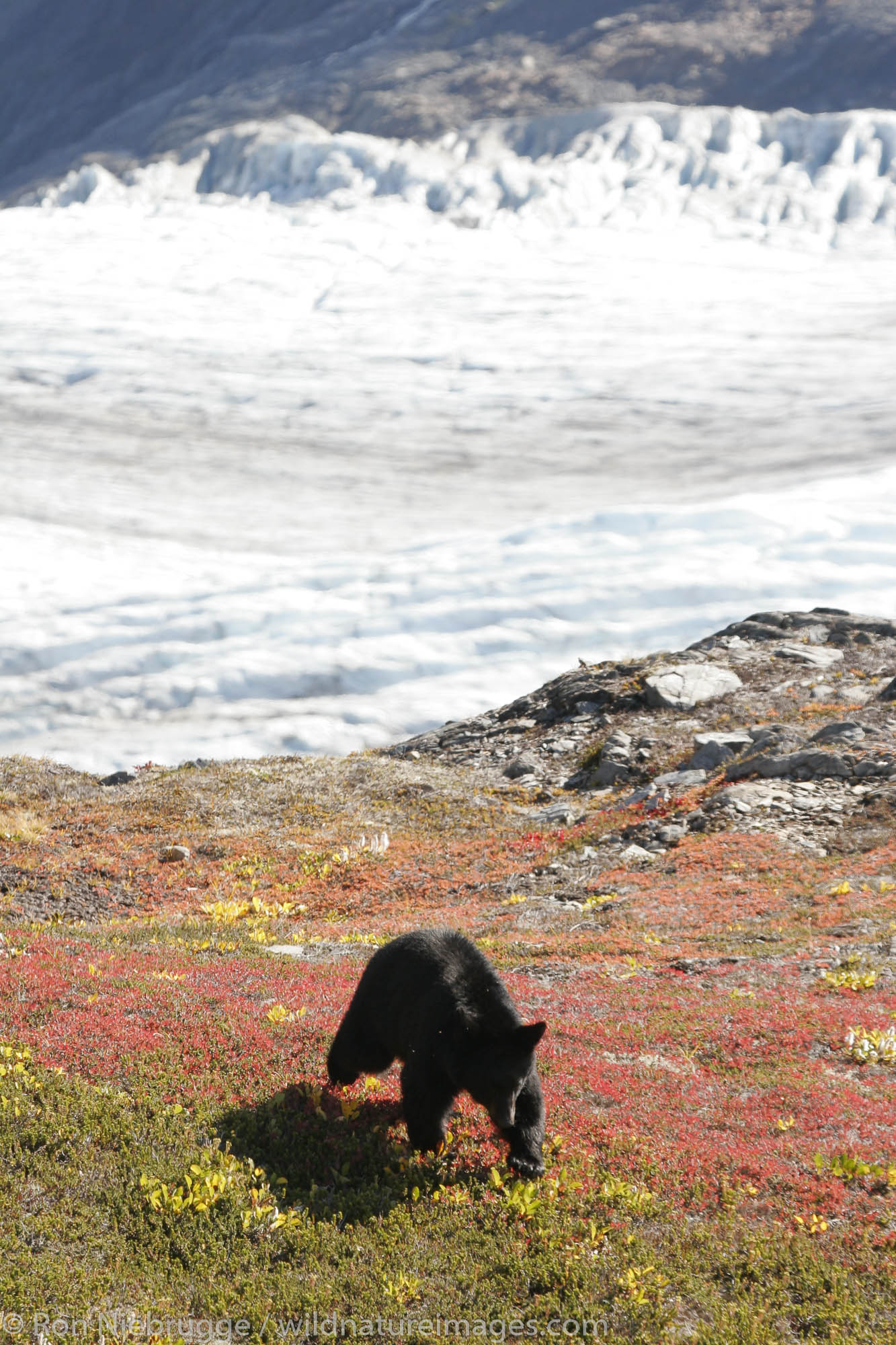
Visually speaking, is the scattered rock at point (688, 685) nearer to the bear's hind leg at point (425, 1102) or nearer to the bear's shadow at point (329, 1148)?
the bear's shadow at point (329, 1148)

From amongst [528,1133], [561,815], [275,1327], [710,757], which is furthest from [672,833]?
[275,1327]

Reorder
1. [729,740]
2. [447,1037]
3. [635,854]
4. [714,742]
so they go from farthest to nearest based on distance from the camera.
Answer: [729,740] < [714,742] < [635,854] < [447,1037]

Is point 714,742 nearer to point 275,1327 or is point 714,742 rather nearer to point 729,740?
point 729,740

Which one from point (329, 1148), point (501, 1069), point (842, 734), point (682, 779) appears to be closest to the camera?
point (501, 1069)

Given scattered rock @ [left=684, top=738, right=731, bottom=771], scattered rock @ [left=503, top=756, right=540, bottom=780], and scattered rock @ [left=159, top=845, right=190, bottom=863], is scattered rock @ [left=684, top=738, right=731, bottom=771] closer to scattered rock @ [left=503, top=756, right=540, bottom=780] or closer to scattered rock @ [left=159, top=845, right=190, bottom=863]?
scattered rock @ [left=503, top=756, right=540, bottom=780]

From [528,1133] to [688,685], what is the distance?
37465mm

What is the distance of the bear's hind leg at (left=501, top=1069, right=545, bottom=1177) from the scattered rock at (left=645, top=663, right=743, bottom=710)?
35.3 m

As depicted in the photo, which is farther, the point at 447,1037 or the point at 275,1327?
the point at 447,1037

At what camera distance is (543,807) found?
3441 cm

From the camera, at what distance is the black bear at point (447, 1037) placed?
294 inches

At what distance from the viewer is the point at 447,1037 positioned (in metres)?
7.75

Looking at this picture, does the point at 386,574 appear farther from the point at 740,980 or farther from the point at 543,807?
the point at 740,980

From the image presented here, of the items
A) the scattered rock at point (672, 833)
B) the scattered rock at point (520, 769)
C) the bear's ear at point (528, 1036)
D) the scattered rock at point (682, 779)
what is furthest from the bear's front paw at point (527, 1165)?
the scattered rock at point (520, 769)

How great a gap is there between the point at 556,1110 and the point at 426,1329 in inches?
135
